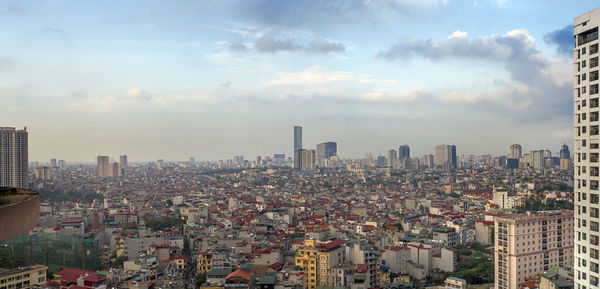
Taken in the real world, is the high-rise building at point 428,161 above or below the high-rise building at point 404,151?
below

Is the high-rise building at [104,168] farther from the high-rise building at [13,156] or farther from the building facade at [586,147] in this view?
the building facade at [586,147]

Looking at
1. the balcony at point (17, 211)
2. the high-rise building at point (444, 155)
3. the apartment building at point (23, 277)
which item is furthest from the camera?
the high-rise building at point (444, 155)

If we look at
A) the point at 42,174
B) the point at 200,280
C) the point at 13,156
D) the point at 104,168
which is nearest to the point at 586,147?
the point at 200,280

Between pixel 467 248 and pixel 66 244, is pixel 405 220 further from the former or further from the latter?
pixel 66 244

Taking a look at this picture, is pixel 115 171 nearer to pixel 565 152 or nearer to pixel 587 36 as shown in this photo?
pixel 565 152

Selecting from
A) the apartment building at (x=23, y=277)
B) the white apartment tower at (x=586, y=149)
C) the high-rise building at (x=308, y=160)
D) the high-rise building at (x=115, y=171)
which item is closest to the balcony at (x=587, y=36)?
the white apartment tower at (x=586, y=149)

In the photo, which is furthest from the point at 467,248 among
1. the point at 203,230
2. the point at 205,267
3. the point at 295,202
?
the point at 295,202
